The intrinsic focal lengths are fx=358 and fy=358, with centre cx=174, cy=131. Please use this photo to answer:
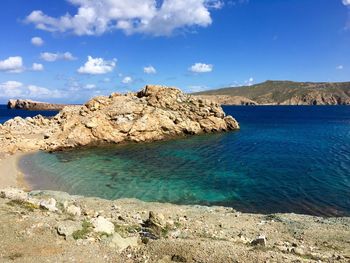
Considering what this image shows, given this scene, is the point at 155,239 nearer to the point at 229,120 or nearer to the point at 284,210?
the point at 284,210

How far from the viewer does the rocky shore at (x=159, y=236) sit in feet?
50.2

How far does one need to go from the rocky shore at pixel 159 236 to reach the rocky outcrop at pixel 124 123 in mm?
40420

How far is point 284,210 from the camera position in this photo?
28484mm

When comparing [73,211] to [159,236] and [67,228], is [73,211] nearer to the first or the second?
[67,228]

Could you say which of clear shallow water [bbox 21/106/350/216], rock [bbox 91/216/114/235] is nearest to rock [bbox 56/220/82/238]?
rock [bbox 91/216/114/235]

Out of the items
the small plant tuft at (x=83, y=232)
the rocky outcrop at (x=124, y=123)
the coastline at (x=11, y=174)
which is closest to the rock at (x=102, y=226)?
the small plant tuft at (x=83, y=232)

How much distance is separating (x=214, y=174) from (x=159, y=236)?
23154 millimetres

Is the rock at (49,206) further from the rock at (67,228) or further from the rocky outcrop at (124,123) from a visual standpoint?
the rocky outcrop at (124,123)

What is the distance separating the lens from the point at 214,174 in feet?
134

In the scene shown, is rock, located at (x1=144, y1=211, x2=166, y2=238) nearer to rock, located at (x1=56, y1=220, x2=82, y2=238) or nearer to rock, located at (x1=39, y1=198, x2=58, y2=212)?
rock, located at (x1=56, y1=220, x2=82, y2=238)

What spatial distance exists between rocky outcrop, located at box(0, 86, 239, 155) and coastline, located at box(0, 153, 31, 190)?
5696 millimetres

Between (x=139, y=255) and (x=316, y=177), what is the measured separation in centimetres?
2820

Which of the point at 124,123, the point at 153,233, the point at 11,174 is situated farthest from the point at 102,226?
the point at 124,123

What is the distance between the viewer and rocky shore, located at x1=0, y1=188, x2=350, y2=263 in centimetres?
1531
